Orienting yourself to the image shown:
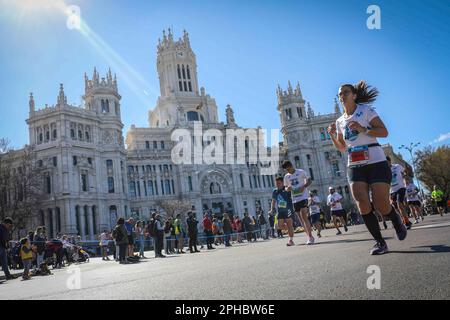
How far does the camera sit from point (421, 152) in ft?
193

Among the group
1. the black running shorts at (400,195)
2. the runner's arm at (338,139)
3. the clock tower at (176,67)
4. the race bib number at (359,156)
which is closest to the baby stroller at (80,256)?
the black running shorts at (400,195)

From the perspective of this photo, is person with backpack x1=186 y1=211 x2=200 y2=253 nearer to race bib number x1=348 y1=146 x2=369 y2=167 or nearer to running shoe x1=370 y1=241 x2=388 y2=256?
running shoe x1=370 y1=241 x2=388 y2=256

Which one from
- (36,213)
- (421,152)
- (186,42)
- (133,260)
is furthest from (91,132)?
(421,152)

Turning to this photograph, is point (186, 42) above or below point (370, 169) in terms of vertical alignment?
above

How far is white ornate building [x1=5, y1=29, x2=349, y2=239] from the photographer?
46.3 m

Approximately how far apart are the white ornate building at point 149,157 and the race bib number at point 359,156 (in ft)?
145

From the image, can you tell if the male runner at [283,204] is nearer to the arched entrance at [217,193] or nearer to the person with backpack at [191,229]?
the person with backpack at [191,229]

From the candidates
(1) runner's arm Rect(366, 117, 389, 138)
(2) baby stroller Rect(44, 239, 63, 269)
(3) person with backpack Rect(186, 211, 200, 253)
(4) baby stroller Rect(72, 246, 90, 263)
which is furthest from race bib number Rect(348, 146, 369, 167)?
(4) baby stroller Rect(72, 246, 90, 263)

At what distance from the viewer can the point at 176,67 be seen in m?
68.8

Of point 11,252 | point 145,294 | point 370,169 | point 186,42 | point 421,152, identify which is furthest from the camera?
point 186,42

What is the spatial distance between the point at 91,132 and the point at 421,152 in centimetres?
4834

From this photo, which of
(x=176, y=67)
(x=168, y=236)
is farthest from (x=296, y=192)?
(x=176, y=67)

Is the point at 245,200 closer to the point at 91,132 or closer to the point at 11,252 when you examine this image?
the point at 91,132

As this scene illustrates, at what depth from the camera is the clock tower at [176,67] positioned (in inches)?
2680
